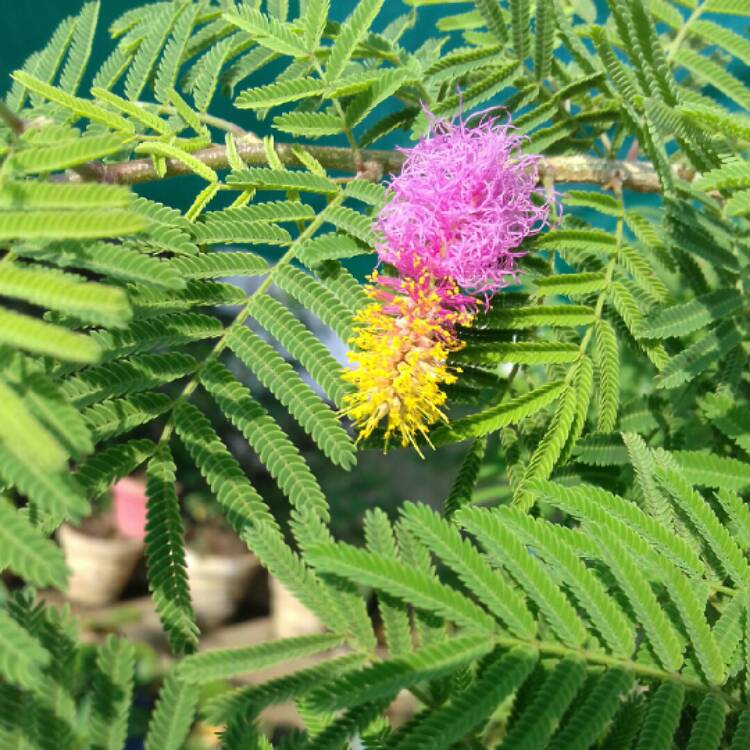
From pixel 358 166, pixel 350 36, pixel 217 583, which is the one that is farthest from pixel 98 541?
pixel 350 36

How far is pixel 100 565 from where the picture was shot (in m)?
3.61

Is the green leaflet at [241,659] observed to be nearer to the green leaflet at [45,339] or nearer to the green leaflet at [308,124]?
the green leaflet at [45,339]

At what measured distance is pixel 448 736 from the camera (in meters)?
0.69

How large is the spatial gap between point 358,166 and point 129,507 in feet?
9.80

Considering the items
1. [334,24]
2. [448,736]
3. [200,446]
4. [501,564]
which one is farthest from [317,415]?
[334,24]

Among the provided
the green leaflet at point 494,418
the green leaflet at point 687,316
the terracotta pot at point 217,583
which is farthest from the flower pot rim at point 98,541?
the green leaflet at point 687,316

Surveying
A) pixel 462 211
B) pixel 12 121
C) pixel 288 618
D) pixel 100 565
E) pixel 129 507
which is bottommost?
pixel 288 618

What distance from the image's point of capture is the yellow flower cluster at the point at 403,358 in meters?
0.90

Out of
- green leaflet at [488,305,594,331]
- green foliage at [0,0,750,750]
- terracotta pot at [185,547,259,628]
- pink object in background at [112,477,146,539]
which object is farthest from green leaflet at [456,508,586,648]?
pink object in background at [112,477,146,539]

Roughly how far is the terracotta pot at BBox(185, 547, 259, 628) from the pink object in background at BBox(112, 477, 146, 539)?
0.94 feet

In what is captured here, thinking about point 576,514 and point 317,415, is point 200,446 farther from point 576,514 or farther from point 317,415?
point 576,514

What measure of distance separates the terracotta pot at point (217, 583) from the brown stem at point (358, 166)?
2732mm

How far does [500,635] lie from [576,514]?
0.53ft

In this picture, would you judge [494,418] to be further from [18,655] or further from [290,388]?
[18,655]
